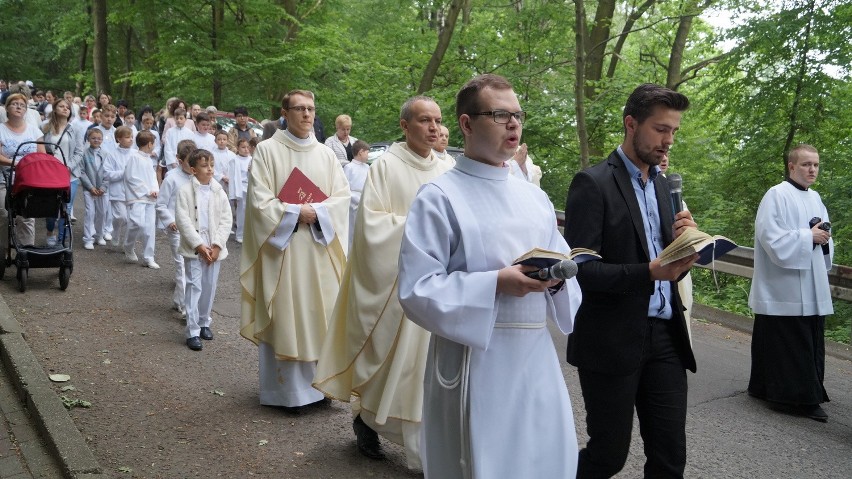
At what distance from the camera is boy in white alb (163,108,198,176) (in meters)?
14.9

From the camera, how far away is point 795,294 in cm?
718

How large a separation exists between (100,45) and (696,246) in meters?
24.7

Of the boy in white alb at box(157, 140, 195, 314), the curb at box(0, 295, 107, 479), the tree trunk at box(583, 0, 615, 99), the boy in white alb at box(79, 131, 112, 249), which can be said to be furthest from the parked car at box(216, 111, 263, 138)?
the curb at box(0, 295, 107, 479)

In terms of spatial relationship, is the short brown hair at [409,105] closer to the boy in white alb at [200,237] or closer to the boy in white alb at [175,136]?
the boy in white alb at [200,237]

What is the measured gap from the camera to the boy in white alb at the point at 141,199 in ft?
38.9

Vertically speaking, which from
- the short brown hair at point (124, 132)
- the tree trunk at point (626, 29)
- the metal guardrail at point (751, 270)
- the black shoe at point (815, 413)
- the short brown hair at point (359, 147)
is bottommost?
the black shoe at point (815, 413)

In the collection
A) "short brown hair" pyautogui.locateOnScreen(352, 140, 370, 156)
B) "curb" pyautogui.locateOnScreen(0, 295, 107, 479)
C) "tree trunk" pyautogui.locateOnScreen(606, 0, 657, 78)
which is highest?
"tree trunk" pyautogui.locateOnScreen(606, 0, 657, 78)

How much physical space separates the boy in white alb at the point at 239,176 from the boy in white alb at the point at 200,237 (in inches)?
228

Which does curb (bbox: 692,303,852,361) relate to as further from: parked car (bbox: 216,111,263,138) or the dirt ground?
parked car (bbox: 216,111,263,138)

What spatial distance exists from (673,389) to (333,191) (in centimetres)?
360

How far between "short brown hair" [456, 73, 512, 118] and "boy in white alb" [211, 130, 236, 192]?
11387mm

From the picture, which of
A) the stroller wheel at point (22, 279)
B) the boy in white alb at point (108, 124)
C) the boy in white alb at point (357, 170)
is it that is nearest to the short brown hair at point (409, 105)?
the stroller wheel at point (22, 279)

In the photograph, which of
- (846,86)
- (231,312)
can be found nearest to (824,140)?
(846,86)

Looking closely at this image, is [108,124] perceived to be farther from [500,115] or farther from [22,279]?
[500,115]
